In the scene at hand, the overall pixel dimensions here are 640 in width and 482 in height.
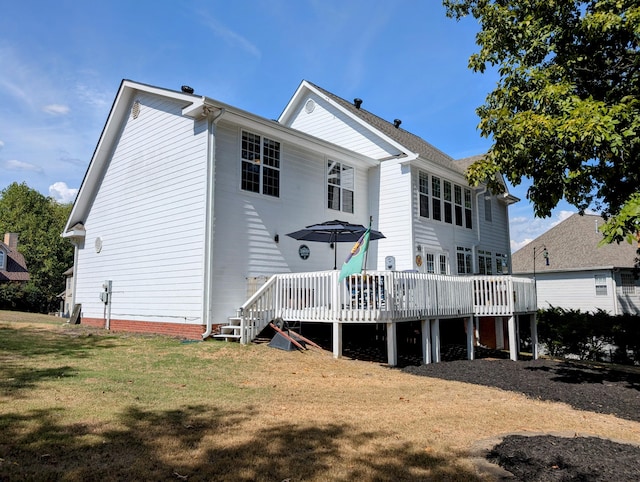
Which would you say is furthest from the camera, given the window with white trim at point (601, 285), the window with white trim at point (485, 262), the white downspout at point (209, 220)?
the window with white trim at point (601, 285)

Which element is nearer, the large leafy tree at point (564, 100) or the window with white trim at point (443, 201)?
the large leafy tree at point (564, 100)

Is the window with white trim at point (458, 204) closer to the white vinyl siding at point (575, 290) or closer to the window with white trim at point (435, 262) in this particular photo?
the window with white trim at point (435, 262)

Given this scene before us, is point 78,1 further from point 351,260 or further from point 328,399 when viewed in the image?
point 328,399

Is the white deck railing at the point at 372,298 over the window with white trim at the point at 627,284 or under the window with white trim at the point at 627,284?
under

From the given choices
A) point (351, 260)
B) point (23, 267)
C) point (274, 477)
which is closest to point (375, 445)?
point (274, 477)

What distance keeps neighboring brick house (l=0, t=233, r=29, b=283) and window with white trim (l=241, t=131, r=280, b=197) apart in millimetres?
39959

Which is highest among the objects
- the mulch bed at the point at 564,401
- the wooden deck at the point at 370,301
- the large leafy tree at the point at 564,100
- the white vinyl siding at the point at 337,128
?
the white vinyl siding at the point at 337,128

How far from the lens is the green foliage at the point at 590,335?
1789cm

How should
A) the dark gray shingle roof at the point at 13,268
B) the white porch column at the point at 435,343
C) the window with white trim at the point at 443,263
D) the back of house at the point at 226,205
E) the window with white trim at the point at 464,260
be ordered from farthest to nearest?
the dark gray shingle roof at the point at 13,268
the window with white trim at the point at 464,260
the window with white trim at the point at 443,263
the back of house at the point at 226,205
the white porch column at the point at 435,343

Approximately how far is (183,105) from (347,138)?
293 inches

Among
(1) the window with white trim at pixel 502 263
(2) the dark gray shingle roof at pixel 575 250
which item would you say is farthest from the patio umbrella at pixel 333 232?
(2) the dark gray shingle roof at pixel 575 250

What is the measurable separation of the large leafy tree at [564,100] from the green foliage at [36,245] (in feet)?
139

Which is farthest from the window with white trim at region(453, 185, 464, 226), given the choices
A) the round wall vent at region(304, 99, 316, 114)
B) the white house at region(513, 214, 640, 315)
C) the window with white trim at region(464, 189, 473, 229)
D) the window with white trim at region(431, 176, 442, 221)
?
the white house at region(513, 214, 640, 315)

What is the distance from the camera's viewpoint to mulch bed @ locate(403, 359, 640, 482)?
3744 mm
